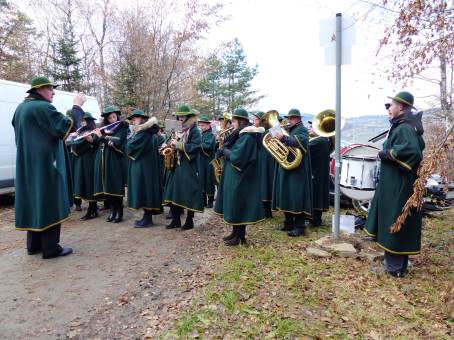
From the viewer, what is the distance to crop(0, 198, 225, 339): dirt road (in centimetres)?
357

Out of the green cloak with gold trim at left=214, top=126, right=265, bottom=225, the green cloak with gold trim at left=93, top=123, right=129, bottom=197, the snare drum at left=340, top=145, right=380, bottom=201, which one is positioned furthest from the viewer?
the green cloak with gold trim at left=93, top=123, right=129, bottom=197

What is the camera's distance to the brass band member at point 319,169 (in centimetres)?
731


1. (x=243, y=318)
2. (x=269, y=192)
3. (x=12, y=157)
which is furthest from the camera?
(x=12, y=157)

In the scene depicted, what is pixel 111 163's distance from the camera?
298 inches

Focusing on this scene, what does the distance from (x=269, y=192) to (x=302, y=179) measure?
5.18ft

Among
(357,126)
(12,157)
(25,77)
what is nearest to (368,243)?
(357,126)

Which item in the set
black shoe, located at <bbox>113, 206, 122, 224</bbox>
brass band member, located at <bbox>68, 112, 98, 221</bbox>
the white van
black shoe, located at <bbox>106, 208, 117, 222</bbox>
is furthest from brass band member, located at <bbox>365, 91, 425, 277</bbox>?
the white van

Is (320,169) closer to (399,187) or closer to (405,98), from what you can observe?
(399,187)

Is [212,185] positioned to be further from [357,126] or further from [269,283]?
[269,283]

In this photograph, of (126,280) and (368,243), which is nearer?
(126,280)

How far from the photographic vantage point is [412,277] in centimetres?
487

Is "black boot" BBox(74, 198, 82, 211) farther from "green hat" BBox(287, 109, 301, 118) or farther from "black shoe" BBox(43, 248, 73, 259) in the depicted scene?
"green hat" BBox(287, 109, 301, 118)

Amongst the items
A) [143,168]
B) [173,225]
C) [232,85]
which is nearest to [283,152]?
[173,225]

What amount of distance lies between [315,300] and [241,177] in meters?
2.30
